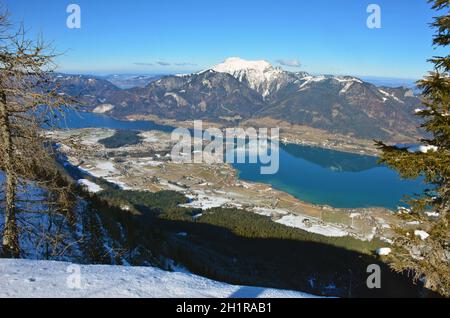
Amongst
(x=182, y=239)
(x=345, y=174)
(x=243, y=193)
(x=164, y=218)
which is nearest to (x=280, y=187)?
(x=243, y=193)

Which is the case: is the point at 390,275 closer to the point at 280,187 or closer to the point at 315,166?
the point at 280,187

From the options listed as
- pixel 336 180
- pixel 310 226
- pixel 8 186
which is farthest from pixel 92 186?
pixel 8 186

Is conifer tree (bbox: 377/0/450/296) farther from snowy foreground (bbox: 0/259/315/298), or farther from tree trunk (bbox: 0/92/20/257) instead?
A: tree trunk (bbox: 0/92/20/257)

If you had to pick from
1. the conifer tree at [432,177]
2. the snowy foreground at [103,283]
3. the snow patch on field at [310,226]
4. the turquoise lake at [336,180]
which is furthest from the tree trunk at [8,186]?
the turquoise lake at [336,180]

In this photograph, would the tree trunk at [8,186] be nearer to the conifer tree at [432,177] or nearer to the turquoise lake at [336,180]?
the conifer tree at [432,177]

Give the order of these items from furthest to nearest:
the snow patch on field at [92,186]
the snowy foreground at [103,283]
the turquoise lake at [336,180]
Result: 1. the turquoise lake at [336,180]
2. the snow patch on field at [92,186]
3. the snowy foreground at [103,283]
